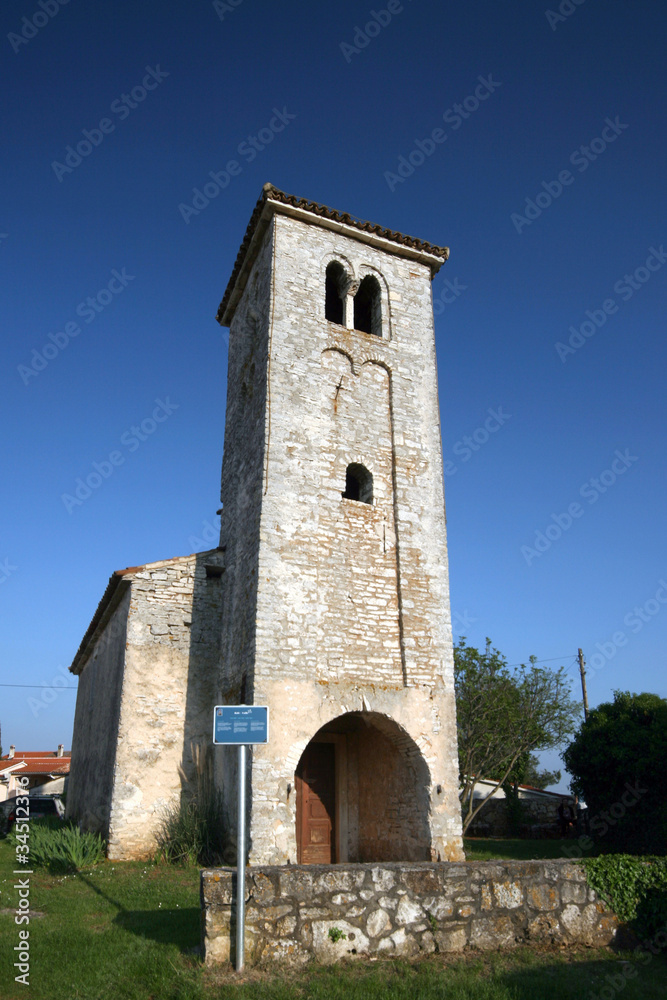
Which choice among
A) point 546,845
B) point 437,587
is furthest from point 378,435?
point 546,845

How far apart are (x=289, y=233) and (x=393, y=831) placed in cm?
1177

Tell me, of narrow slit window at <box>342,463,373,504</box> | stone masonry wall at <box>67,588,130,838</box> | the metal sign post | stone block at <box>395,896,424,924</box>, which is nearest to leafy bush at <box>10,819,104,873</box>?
stone masonry wall at <box>67,588,130,838</box>

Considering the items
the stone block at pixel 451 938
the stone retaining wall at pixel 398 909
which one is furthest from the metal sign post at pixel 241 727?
the stone block at pixel 451 938

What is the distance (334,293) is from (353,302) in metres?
0.87

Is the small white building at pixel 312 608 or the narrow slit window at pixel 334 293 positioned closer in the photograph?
the small white building at pixel 312 608

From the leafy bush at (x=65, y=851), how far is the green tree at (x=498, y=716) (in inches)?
507

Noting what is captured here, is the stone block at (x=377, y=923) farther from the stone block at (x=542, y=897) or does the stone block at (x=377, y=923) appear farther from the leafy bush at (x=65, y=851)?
the leafy bush at (x=65, y=851)

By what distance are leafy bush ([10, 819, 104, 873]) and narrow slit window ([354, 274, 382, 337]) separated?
1095cm

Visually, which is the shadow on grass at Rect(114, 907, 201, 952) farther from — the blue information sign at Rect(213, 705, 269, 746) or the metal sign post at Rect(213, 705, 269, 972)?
the blue information sign at Rect(213, 705, 269, 746)

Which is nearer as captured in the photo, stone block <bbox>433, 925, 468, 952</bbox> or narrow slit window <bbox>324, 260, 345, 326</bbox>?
stone block <bbox>433, 925, 468, 952</bbox>

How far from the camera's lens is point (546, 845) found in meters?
19.1

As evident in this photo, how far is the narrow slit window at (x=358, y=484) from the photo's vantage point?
42.1 feet

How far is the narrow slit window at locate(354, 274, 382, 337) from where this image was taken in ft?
48.9

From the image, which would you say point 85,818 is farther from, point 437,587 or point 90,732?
point 437,587
